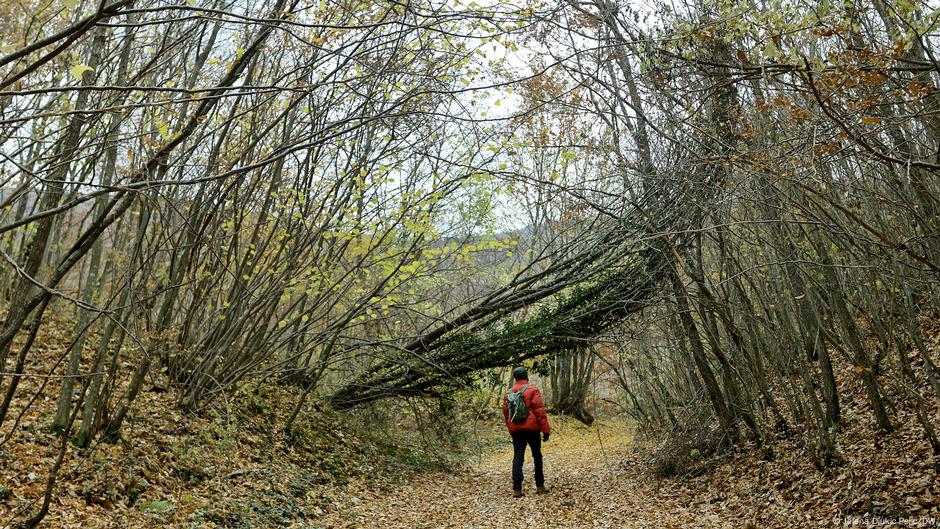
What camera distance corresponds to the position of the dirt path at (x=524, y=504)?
621 cm

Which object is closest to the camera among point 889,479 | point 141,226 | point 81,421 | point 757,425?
point 889,479

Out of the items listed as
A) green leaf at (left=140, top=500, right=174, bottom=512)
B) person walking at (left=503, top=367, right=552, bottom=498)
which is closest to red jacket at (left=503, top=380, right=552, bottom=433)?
person walking at (left=503, top=367, right=552, bottom=498)

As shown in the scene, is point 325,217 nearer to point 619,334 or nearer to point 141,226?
point 141,226

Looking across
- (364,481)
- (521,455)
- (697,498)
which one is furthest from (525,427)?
(364,481)

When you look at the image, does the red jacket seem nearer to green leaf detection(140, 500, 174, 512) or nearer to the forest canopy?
the forest canopy

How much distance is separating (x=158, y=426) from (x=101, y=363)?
1.26 m

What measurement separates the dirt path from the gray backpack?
100cm

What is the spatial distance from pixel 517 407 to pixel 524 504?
119cm

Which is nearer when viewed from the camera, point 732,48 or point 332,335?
point 732,48

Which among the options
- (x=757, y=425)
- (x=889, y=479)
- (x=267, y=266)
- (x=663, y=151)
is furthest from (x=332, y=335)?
(x=889, y=479)

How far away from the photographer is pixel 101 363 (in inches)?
221

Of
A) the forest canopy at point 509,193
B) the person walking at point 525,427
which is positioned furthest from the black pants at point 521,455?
the forest canopy at point 509,193

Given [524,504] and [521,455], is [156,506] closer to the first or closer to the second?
[524,504]

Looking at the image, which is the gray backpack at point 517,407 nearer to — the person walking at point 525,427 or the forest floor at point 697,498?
the person walking at point 525,427
